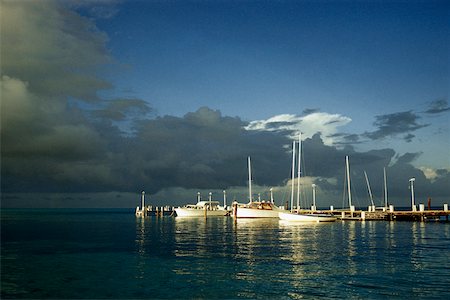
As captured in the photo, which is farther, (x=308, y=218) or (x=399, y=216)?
(x=399, y=216)

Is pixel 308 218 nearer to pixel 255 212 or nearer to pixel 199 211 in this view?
pixel 255 212

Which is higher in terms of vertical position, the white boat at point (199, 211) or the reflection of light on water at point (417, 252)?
the reflection of light on water at point (417, 252)

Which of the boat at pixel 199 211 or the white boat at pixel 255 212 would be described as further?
the boat at pixel 199 211

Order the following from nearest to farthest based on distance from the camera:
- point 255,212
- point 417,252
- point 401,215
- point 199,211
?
point 417,252 → point 401,215 → point 255,212 → point 199,211

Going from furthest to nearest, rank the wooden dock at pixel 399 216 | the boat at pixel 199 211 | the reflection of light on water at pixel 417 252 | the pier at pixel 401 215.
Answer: the boat at pixel 199 211, the pier at pixel 401 215, the wooden dock at pixel 399 216, the reflection of light on water at pixel 417 252

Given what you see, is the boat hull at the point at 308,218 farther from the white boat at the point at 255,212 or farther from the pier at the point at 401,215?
the white boat at the point at 255,212

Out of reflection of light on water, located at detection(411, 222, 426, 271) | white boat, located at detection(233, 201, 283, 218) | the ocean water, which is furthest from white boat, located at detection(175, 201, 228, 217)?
A: the ocean water

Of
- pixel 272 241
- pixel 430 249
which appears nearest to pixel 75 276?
pixel 272 241

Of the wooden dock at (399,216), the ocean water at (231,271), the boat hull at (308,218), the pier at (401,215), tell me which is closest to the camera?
the ocean water at (231,271)

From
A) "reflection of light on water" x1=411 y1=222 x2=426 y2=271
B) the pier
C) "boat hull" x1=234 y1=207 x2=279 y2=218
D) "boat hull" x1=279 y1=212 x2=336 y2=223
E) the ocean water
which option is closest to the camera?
the ocean water

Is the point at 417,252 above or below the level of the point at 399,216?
above

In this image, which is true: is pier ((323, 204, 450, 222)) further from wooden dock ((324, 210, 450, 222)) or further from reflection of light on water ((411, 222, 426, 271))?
reflection of light on water ((411, 222, 426, 271))

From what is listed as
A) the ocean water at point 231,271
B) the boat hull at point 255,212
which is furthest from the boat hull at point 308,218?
the ocean water at point 231,271

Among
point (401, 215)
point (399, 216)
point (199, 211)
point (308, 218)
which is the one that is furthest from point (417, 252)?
point (199, 211)
